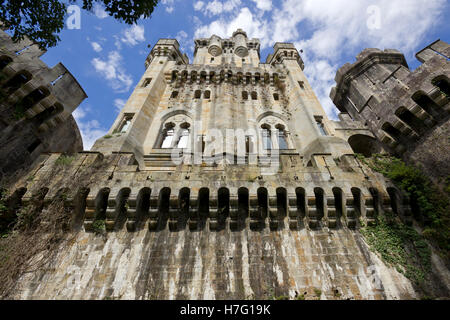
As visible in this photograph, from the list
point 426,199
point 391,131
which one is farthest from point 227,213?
point 391,131

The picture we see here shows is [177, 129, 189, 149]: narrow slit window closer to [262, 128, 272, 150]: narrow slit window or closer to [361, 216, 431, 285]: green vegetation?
[262, 128, 272, 150]: narrow slit window

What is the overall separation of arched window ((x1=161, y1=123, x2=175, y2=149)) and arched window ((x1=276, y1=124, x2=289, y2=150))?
6988 mm

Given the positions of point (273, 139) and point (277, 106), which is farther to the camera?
point (277, 106)

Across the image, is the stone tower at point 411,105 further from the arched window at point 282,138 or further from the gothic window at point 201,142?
the gothic window at point 201,142

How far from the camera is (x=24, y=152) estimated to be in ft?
34.9

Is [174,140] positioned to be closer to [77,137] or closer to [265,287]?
[77,137]

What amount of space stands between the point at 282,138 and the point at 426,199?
7858 mm

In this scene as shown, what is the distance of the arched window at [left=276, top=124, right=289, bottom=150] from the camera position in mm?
13978

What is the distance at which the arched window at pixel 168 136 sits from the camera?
13.7 metres

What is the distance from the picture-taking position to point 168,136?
1438 centimetres

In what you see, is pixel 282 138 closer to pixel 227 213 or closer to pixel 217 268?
pixel 227 213

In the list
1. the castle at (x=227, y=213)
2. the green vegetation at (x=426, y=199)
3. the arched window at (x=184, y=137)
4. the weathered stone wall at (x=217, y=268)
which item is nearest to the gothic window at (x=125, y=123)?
the castle at (x=227, y=213)

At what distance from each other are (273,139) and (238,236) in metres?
7.91
